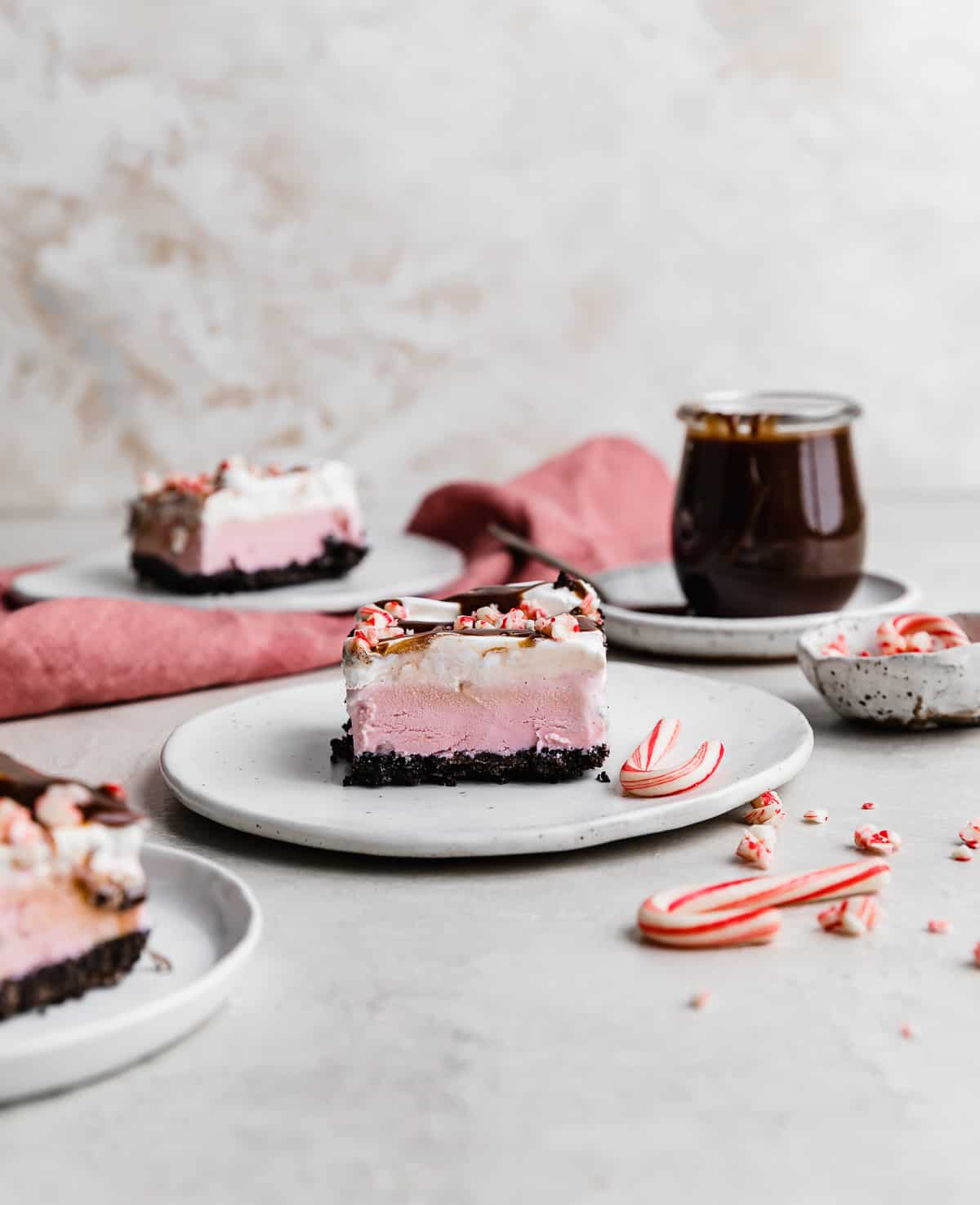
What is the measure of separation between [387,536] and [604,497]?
1.45 ft

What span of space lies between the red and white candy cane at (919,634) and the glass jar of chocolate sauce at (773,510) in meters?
0.26

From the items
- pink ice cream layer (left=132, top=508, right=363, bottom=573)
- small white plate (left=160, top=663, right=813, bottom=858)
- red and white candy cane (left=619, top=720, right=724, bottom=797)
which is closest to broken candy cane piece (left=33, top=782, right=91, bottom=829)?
small white plate (left=160, top=663, right=813, bottom=858)

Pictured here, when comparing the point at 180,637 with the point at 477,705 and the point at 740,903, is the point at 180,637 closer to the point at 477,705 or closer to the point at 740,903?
the point at 477,705

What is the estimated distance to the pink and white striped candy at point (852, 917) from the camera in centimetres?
142

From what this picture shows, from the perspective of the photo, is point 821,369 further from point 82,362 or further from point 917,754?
point 917,754

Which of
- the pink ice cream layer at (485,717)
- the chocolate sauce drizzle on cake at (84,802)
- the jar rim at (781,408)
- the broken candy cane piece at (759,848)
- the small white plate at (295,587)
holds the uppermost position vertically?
the jar rim at (781,408)

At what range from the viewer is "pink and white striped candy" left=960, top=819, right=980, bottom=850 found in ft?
5.36

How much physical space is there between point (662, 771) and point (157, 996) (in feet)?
2.01

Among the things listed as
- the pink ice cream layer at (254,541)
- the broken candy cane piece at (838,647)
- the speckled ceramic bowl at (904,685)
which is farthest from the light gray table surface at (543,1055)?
the pink ice cream layer at (254,541)

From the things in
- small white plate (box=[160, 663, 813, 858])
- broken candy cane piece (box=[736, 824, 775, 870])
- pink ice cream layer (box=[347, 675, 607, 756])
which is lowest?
broken candy cane piece (box=[736, 824, 775, 870])

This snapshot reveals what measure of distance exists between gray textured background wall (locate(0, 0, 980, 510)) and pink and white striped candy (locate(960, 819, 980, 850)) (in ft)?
9.20

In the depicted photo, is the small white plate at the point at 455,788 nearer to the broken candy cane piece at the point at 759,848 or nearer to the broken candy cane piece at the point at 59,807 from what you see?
the broken candy cane piece at the point at 759,848

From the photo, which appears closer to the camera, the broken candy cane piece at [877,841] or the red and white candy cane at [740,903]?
the red and white candy cane at [740,903]

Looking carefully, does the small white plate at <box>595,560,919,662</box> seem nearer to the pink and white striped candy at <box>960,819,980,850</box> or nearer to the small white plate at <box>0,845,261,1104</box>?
the pink and white striped candy at <box>960,819,980,850</box>
